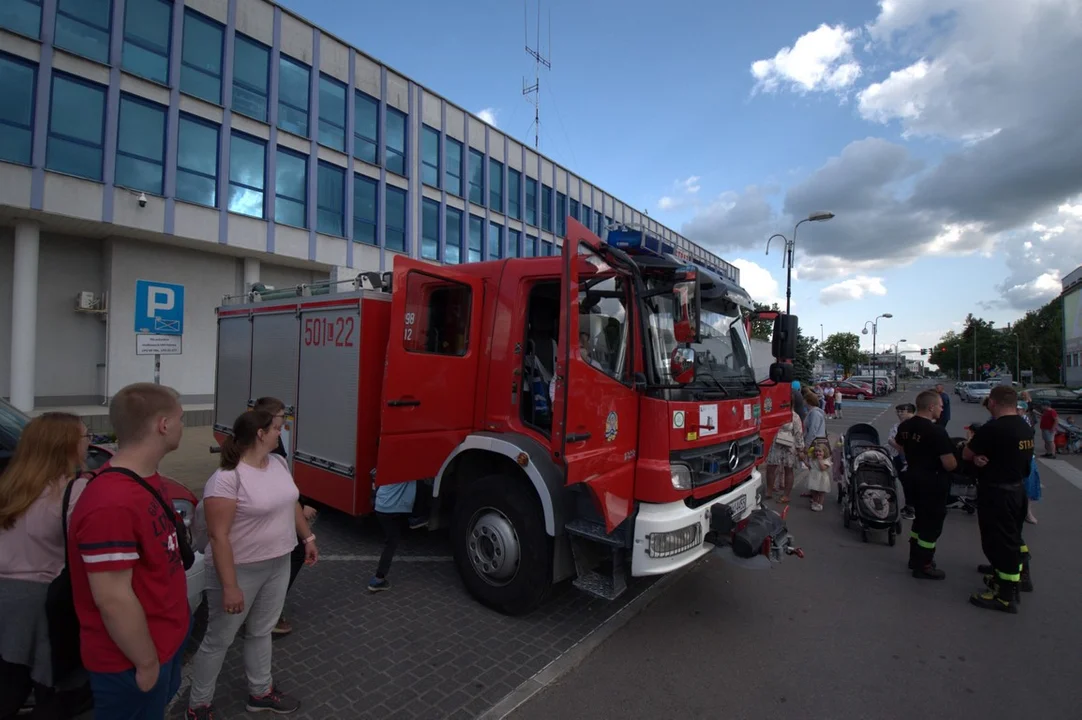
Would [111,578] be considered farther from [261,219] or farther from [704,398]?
[261,219]

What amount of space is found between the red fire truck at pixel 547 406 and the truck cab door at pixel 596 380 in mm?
12

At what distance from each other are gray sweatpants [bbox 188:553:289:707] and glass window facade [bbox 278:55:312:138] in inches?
702

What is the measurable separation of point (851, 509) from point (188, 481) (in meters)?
9.42

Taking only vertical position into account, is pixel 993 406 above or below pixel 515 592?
above

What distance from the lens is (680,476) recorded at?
3.70m

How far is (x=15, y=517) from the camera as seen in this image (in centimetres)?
218

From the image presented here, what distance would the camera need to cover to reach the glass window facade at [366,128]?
19062 mm

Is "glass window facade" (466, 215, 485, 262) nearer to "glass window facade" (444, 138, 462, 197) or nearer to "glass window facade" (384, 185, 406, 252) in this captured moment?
"glass window facade" (444, 138, 462, 197)

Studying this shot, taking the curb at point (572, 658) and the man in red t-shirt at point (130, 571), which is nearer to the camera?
the man in red t-shirt at point (130, 571)

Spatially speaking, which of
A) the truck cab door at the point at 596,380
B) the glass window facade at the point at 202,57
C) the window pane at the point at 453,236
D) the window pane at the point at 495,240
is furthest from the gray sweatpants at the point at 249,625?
the window pane at the point at 495,240

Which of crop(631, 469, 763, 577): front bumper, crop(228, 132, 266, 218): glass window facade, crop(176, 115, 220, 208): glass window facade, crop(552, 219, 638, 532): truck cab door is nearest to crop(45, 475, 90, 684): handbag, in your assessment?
crop(552, 219, 638, 532): truck cab door

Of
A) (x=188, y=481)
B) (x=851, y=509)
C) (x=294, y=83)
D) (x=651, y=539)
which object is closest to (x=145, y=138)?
(x=294, y=83)

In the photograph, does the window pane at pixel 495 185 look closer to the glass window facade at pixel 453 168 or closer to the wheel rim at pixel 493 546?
the glass window facade at pixel 453 168

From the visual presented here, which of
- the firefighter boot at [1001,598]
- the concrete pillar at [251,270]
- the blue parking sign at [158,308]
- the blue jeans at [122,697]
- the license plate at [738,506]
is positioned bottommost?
the firefighter boot at [1001,598]
